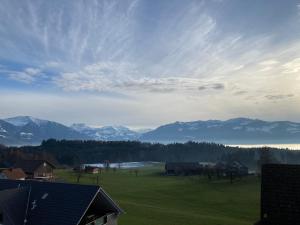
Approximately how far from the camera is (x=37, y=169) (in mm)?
106938

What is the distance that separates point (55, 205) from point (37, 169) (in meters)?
81.0

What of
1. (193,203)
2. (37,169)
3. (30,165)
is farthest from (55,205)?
(30,165)

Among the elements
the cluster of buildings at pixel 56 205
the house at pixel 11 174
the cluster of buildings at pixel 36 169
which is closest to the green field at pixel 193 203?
the cluster of buildings at pixel 56 205

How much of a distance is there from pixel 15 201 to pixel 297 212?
20.5 metres

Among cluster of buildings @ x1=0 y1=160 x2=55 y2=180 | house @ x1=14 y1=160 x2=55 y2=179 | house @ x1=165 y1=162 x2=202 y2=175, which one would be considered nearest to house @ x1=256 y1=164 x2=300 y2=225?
cluster of buildings @ x1=0 y1=160 x2=55 y2=180

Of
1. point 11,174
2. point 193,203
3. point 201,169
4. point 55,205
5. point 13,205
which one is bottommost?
point 193,203

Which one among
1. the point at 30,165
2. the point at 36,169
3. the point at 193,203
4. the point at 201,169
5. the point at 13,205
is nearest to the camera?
the point at 13,205

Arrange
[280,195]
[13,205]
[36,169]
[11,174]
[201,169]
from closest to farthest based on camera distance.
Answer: [280,195], [13,205], [11,174], [36,169], [201,169]

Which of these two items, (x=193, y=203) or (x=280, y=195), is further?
(x=193, y=203)

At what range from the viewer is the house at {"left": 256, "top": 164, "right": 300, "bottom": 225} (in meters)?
21.4

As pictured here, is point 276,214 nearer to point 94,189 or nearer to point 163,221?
point 94,189

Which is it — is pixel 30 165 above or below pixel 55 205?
above

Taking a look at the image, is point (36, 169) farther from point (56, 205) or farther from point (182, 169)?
point (56, 205)

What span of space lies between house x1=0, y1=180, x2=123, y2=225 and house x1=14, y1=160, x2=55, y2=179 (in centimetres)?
7638
